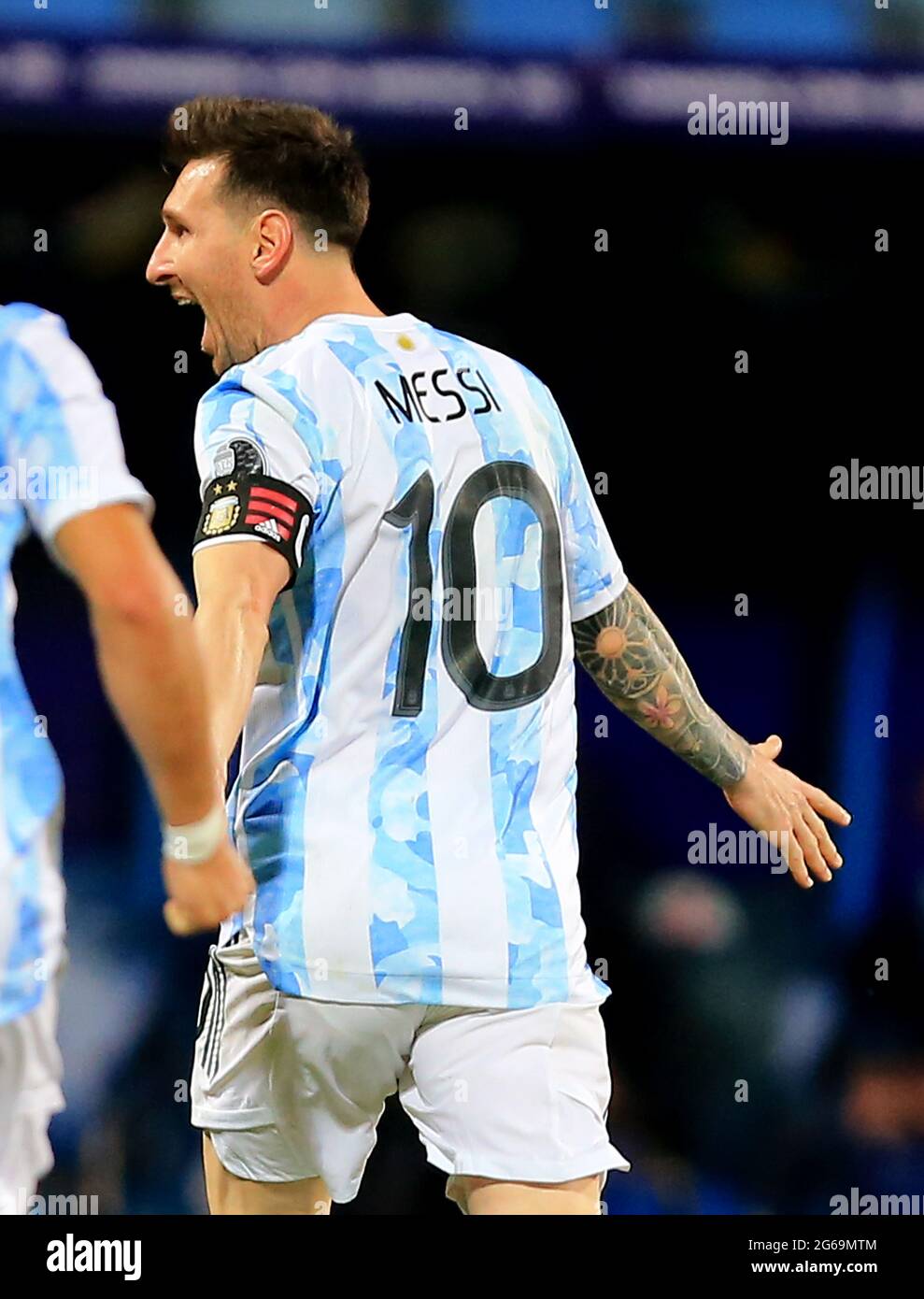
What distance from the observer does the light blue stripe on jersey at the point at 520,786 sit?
7.99ft

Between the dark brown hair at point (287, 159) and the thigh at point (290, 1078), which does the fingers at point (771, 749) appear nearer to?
the thigh at point (290, 1078)

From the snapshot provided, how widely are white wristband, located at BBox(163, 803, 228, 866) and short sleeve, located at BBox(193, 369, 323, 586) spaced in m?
0.49

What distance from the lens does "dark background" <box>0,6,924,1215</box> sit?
3686 millimetres

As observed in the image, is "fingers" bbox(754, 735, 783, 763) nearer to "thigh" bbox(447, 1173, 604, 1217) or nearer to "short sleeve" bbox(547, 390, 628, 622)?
"short sleeve" bbox(547, 390, 628, 622)

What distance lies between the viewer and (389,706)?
7.98 ft

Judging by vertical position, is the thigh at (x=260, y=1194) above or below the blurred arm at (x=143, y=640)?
below

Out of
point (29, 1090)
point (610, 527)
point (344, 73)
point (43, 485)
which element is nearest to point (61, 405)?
point (43, 485)

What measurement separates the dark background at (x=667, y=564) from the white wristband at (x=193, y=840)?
178 centimetres

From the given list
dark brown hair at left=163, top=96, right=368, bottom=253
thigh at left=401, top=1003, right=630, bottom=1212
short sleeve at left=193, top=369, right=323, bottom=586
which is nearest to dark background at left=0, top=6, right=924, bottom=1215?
dark brown hair at left=163, top=96, right=368, bottom=253

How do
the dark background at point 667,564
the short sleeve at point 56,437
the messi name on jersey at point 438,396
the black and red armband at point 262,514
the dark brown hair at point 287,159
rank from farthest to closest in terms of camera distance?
the dark background at point 667,564
the dark brown hair at point 287,159
the messi name on jersey at point 438,396
the black and red armband at point 262,514
the short sleeve at point 56,437

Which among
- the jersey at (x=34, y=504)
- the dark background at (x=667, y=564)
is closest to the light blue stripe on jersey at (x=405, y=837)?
the jersey at (x=34, y=504)

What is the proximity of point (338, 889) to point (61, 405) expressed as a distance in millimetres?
858

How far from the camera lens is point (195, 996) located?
3.77 meters
